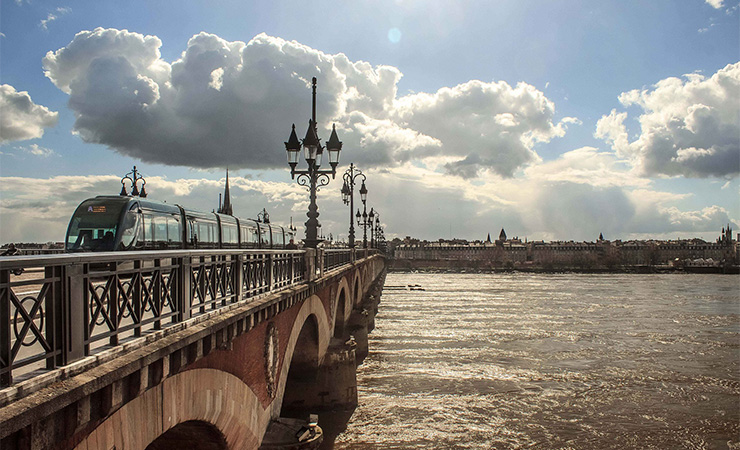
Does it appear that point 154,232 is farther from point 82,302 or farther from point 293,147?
point 82,302

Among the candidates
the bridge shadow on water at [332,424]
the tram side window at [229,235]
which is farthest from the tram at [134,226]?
the bridge shadow on water at [332,424]

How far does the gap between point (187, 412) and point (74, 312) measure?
2.43m

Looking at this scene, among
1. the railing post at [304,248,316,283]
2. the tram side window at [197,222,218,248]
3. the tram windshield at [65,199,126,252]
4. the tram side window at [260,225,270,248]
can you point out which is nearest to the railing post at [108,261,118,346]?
the railing post at [304,248,316,283]

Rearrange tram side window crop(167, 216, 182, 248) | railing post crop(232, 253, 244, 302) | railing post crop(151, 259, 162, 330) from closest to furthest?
railing post crop(151, 259, 162, 330)
railing post crop(232, 253, 244, 302)
tram side window crop(167, 216, 182, 248)

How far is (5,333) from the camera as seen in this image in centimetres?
344

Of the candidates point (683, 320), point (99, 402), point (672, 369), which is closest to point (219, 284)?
point (99, 402)

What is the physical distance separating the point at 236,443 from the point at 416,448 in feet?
28.8

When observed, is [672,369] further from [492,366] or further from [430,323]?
[430,323]

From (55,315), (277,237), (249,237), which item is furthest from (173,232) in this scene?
(277,237)

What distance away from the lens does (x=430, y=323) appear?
4072 centimetres

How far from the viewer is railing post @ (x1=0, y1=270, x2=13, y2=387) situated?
3391 mm

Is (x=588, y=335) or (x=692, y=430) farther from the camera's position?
(x=588, y=335)

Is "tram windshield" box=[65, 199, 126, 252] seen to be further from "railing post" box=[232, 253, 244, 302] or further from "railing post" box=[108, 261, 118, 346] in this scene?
"railing post" box=[108, 261, 118, 346]

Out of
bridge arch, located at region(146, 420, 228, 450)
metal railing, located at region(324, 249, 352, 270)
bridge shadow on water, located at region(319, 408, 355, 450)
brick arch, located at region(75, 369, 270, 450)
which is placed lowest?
bridge shadow on water, located at region(319, 408, 355, 450)
